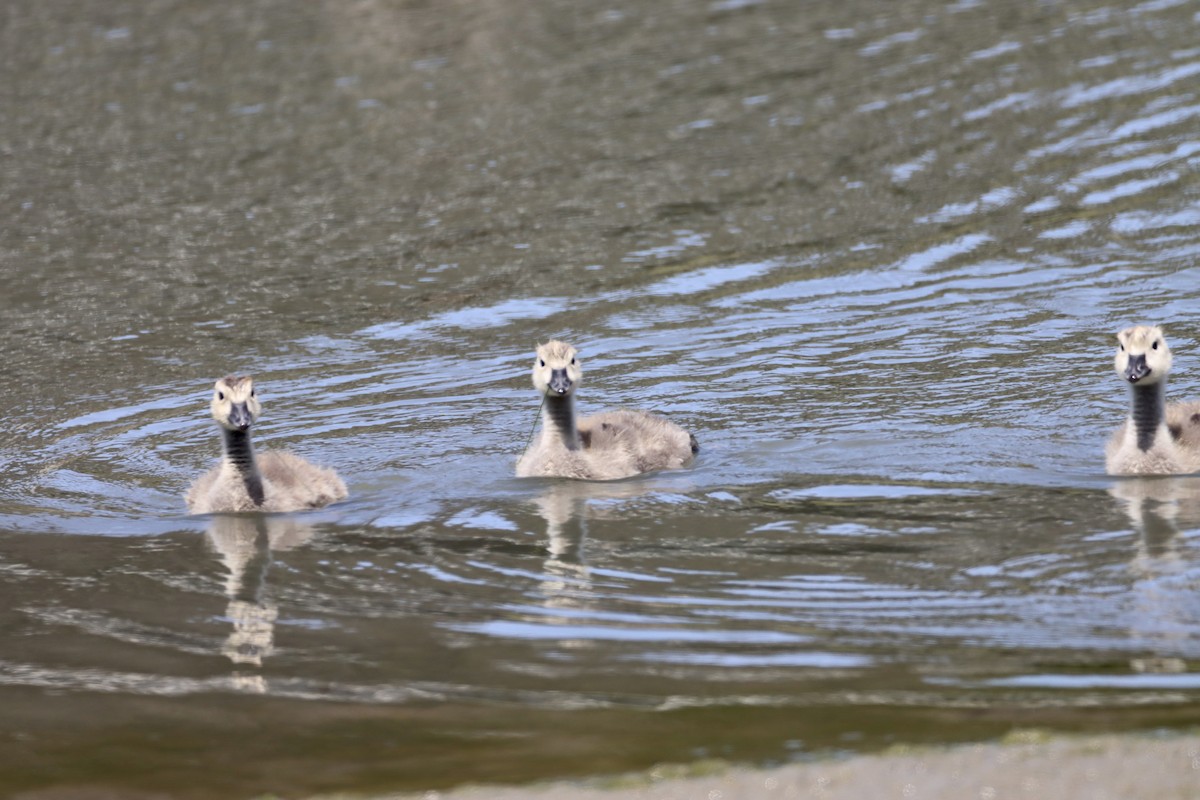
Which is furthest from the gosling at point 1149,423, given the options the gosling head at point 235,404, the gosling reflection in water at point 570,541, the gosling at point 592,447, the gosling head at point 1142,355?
the gosling head at point 235,404

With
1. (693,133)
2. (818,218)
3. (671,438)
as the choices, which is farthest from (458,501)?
(693,133)

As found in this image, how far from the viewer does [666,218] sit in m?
18.4

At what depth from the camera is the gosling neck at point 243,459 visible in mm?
10844

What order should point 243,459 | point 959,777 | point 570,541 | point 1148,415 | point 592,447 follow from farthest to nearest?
point 592,447
point 243,459
point 1148,415
point 570,541
point 959,777

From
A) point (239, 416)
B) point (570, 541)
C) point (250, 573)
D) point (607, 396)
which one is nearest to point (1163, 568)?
point (570, 541)

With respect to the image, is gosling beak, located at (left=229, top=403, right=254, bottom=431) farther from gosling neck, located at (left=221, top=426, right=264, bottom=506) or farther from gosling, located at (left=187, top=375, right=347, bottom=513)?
gosling neck, located at (left=221, top=426, right=264, bottom=506)

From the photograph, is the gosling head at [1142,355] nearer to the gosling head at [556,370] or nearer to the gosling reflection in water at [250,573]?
the gosling head at [556,370]

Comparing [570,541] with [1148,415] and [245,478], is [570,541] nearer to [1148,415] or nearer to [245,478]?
[245,478]

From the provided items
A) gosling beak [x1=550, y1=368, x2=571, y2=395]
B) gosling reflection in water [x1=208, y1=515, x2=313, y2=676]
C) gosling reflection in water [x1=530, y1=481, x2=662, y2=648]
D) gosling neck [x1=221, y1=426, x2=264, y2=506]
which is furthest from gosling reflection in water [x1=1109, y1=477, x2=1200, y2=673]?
gosling neck [x1=221, y1=426, x2=264, y2=506]

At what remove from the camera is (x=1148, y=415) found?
1056cm

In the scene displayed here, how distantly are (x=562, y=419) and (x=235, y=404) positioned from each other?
2.05m

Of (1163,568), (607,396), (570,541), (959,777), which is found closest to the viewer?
(959,777)

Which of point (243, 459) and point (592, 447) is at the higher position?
point (243, 459)

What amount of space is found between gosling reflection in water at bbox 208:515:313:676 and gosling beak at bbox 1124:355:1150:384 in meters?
4.82
